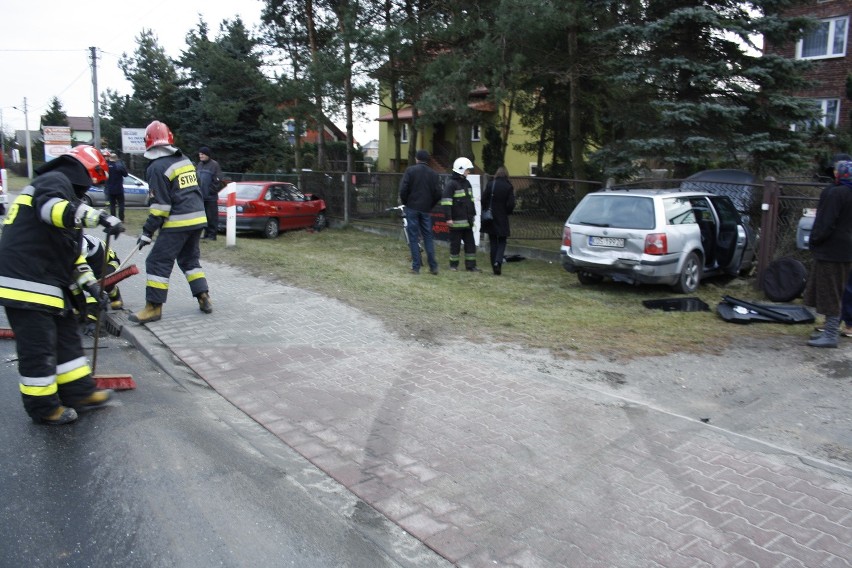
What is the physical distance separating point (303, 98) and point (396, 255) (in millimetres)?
8632

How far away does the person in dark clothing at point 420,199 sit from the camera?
36.6ft

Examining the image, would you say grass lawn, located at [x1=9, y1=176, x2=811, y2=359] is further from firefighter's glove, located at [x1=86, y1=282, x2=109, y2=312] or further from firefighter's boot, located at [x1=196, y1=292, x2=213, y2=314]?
firefighter's glove, located at [x1=86, y1=282, x2=109, y2=312]

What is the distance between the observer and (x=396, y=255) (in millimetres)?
14375

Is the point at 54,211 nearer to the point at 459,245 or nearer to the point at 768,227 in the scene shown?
the point at 459,245

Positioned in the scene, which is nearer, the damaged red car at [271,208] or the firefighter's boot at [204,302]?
the firefighter's boot at [204,302]

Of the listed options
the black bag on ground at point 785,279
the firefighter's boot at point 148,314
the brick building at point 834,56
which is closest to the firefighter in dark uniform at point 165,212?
the firefighter's boot at point 148,314

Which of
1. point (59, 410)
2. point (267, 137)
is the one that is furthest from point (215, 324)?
point (267, 137)

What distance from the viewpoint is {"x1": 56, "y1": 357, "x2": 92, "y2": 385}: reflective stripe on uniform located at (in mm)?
4852

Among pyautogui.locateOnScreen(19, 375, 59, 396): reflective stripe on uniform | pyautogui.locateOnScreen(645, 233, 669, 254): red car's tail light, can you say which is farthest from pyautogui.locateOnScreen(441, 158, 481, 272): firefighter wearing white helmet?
pyautogui.locateOnScreen(19, 375, 59, 396): reflective stripe on uniform

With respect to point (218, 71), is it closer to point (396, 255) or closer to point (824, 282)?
point (396, 255)

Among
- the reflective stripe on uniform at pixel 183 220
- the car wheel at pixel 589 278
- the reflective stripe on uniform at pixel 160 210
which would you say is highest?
the reflective stripe on uniform at pixel 160 210

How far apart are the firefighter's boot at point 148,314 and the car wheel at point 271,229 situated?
33.1ft

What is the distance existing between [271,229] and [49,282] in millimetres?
13300

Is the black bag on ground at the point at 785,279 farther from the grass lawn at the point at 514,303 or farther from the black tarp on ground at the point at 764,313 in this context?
the black tarp on ground at the point at 764,313
